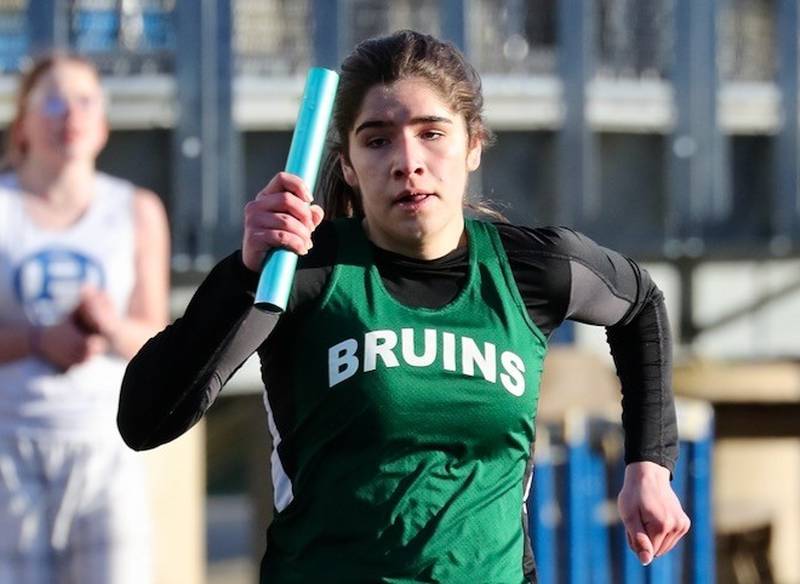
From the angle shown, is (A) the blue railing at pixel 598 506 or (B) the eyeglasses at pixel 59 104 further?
(A) the blue railing at pixel 598 506

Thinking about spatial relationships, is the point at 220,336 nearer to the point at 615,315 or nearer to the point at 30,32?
the point at 615,315

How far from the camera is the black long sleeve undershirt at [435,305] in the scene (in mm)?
3422

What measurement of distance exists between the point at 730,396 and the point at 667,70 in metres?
2.28

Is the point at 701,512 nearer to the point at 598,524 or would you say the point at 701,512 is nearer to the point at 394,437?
the point at 598,524

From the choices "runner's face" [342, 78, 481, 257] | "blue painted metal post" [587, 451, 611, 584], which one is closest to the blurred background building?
"blue painted metal post" [587, 451, 611, 584]

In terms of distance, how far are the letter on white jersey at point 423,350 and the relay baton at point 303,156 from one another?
27 centimetres

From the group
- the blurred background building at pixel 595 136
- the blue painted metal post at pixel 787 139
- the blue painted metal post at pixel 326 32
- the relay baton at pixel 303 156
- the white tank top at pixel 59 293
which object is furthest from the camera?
the blue painted metal post at pixel 787 139

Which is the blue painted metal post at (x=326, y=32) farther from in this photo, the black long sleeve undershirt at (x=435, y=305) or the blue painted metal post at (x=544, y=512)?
the black long sleeve undershirt at (x=435, y=305)

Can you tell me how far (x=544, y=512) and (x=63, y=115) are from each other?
2.45m

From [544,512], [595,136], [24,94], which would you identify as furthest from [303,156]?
[595,136]

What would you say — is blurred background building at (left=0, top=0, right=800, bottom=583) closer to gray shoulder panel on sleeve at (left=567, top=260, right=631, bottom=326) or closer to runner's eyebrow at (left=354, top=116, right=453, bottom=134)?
gray shoulder panel on sleeve at (left=567, top=260, right=631, bottom=326)

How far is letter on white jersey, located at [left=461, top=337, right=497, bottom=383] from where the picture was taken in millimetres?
3590

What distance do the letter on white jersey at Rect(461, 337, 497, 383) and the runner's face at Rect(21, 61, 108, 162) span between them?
2595 millimetres

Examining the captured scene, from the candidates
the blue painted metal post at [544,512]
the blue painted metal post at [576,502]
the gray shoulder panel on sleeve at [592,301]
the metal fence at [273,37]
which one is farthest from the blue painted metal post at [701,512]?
the metal fence at [273,37]
